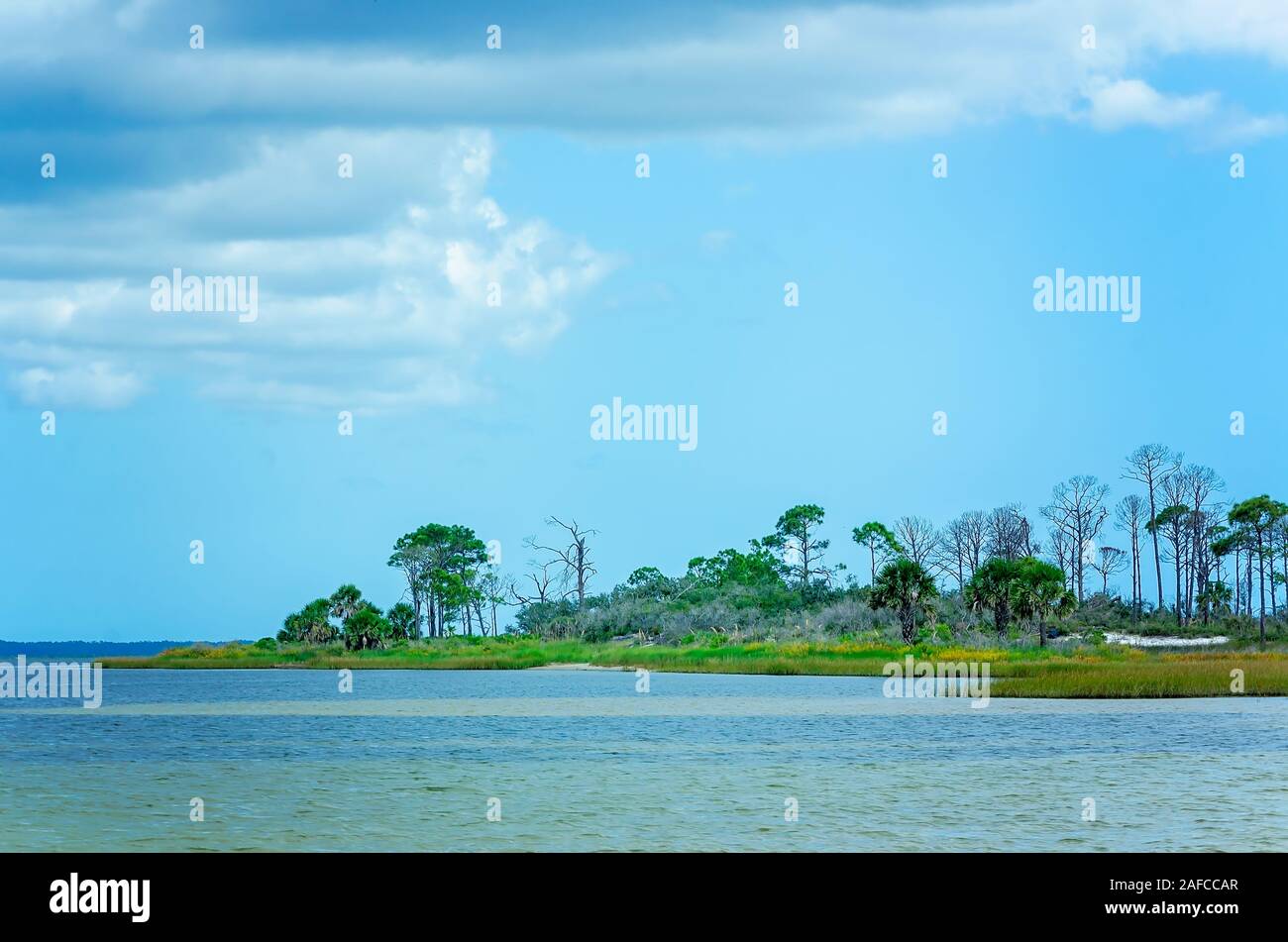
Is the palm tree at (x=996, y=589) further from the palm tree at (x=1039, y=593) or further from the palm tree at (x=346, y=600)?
the palm tree at (x=346, y=600)

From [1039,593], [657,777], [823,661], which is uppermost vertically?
[1039,593]

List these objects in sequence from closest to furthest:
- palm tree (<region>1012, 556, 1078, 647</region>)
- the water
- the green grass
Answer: the water < the green grass < palm tree (<region>1012, 556, 1078, 647</region>)

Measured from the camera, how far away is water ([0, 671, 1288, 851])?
2588 centimetres

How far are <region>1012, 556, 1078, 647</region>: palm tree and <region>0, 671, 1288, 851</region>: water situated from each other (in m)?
23.2

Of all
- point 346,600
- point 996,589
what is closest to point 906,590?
point 996,589

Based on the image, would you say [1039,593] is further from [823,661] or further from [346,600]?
[346,600]

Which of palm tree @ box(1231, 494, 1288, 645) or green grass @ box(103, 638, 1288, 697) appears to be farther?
palm tree @ box(1231, 494, 1288, 645)

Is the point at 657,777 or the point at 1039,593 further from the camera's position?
the point at 1039,593

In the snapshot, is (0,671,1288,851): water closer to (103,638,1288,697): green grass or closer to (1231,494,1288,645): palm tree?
(103,638,1288,697): green grass

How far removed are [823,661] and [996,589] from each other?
12.8 metres

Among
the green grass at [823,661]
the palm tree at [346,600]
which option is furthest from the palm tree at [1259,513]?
the palm tree at [346,600]

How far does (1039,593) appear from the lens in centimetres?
8462

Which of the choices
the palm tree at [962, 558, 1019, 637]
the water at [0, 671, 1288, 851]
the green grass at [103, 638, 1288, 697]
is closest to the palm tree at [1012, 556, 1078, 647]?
the palm tree at [962, 558, 1019, 637]
